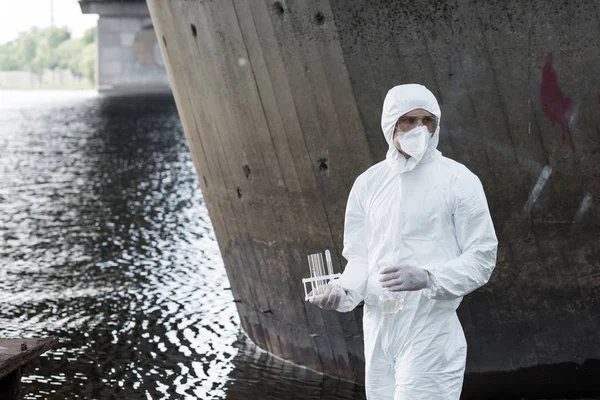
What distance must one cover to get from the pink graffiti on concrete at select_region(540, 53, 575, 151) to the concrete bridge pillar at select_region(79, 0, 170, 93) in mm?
55454

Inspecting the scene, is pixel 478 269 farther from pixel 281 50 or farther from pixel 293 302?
pixel 293 302

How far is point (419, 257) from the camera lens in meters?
4.21

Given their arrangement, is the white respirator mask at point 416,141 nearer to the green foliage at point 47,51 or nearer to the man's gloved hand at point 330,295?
the man's gloved hand at point 330,295

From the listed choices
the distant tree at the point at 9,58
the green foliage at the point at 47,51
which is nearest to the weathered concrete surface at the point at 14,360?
the green foliage at the point at 47,51

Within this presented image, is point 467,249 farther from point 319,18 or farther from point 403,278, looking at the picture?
point 319,18

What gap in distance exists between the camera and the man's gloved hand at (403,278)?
3967 mm

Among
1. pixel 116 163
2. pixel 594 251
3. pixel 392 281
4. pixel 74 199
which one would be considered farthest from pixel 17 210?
pixel 392 281

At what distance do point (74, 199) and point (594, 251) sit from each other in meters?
12.9

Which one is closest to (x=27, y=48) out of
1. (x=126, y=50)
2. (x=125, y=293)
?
(x=126, y=50)

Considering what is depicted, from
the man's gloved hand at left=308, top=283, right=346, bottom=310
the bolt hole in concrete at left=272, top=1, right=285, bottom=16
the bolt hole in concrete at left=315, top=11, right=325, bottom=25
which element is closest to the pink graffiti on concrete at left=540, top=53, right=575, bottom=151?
the bolt hole in concrete at left=315, top=11, right=325, bottom=25

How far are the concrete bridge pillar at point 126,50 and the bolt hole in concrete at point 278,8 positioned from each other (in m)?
54.7

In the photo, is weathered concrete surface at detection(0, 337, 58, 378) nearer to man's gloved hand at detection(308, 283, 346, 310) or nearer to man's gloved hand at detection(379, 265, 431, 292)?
man's gloved hand at detection(308, 283, 346, 310)

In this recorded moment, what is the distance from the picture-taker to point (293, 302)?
304 inches

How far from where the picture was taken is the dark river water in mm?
7871
